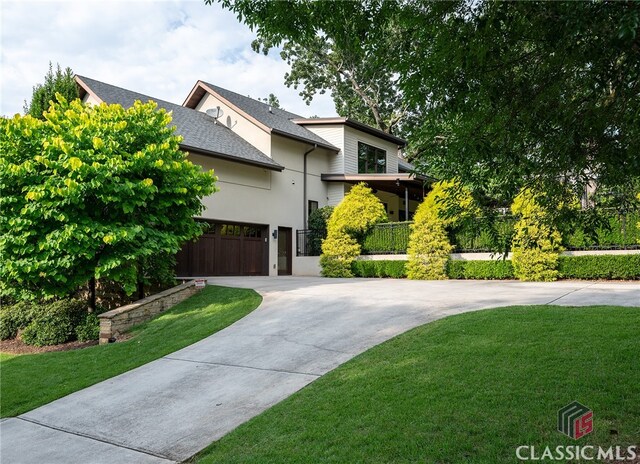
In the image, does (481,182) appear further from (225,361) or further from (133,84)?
(133,84)

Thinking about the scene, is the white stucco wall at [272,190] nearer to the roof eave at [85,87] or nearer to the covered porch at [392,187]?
the covered porch at [392,187]

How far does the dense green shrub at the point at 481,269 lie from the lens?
1511 cm

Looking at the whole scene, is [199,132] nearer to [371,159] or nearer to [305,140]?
[305,140]

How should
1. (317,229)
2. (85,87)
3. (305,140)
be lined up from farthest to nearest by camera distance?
(317,229)
(305,140)
(85,87)

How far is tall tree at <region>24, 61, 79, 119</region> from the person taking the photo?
14905mm

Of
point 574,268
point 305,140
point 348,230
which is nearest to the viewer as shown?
point 574,268

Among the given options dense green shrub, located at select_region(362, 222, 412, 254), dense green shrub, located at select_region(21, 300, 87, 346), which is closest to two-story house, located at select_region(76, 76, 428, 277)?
dense green shrub, located at select_region(362, 222, 412, 254)

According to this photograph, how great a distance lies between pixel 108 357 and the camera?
8094 mm

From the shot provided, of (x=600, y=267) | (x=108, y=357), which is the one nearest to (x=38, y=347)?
(x=108, y=357)

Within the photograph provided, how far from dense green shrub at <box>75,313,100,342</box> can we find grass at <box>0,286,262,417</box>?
1.02 metres

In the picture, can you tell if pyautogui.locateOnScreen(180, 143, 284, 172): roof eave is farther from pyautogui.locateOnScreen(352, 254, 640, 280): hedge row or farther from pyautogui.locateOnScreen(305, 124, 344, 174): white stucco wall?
pyautogui.locateOnScreen(352, 254, 640, 280): hedge row

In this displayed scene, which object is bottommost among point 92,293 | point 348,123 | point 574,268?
point 92,293

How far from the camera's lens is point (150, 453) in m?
4.27

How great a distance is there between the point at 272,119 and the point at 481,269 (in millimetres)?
12183
